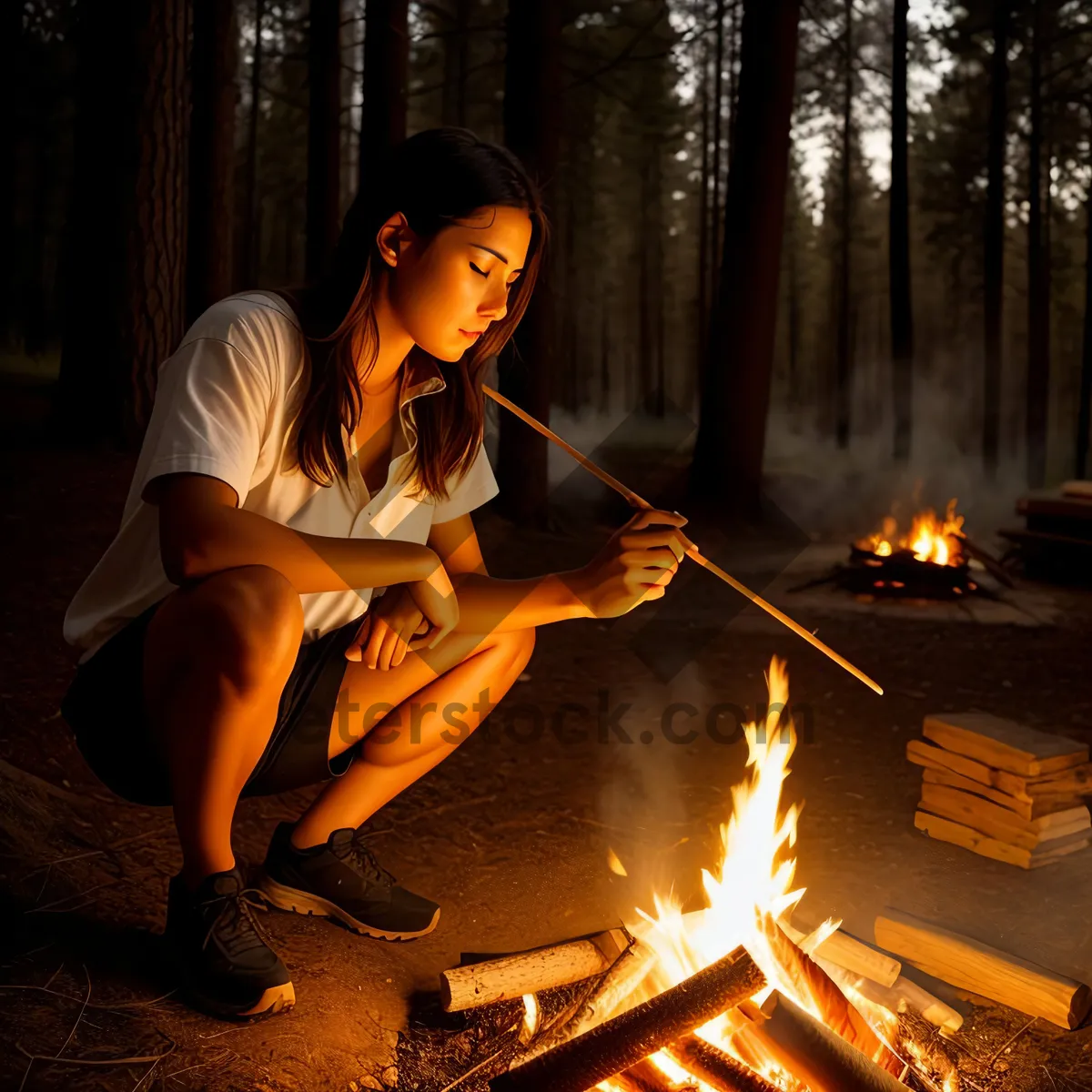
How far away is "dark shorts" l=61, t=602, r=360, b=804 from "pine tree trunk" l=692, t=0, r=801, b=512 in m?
8.96

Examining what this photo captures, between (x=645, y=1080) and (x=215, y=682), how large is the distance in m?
1.24

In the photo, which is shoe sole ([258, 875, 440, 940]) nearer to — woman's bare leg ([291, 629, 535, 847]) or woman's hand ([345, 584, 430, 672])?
woman's bare leg ([291, 629, 535, 847])

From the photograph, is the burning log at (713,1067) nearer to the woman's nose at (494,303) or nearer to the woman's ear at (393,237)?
the woman's nose at (494,303)

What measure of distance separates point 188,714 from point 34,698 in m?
2.20

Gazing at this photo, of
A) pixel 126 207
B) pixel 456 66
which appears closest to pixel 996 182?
pixel 456 66

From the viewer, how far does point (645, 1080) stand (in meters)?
2.28

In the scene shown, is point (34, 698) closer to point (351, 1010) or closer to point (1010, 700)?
point (351, 1010)

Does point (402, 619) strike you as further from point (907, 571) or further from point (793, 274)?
point (793, 274)

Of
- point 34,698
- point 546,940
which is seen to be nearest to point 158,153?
point 34,698

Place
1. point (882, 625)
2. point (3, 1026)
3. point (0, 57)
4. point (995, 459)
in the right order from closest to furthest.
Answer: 1. point (3, 1026)
2. point (882, 625)
3. point (0, 57)
4. point (995, 459)

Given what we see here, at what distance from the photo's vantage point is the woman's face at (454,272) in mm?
2678

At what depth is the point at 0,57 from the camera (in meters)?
18.9

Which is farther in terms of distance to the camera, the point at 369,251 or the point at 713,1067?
the point at 369,251

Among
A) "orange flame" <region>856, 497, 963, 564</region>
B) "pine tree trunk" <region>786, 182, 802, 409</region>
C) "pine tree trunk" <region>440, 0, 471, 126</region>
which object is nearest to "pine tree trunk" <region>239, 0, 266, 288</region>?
"pine tree trunk" <region>440, 0, 471, 126</region>
